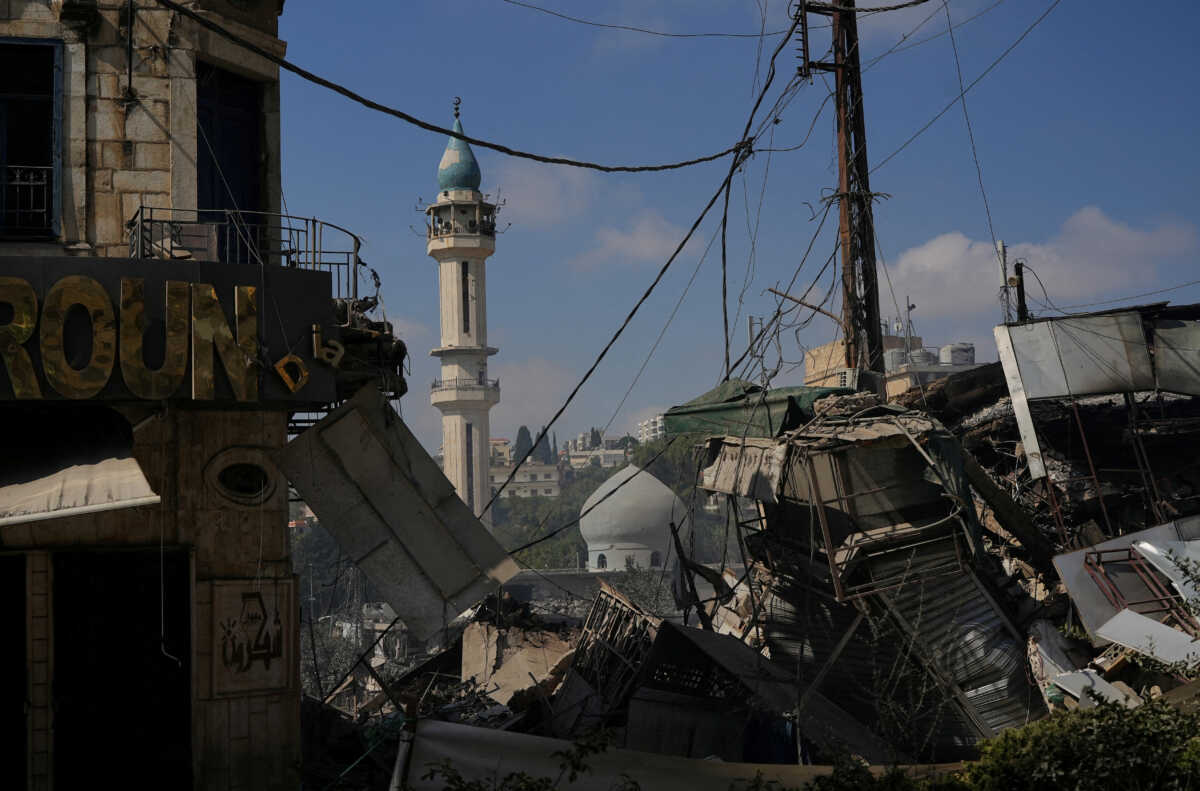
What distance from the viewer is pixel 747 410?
54.3 ft

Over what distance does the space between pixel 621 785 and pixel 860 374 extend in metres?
13.2

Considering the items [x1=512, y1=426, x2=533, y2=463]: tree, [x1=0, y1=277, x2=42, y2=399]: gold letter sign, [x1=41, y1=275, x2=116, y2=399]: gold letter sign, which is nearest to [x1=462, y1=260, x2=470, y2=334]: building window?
[x1=41, y1=275, x2=116, y2=399]: gold letter sign

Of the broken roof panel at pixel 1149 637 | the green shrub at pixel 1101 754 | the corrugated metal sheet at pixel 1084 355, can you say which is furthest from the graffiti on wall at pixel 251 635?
the corrugated metal sheet at pixel 1084 355

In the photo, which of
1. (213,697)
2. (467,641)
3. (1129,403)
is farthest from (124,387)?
(1129,403)

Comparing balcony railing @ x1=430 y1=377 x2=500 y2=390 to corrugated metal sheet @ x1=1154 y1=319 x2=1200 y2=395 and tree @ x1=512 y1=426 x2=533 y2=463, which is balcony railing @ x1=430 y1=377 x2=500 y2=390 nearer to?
corrugated metal sheet @ x1=1154 y1=319 x2=1200 y2=395

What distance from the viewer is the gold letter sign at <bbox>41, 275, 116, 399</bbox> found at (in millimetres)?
9562

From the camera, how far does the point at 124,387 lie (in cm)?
982

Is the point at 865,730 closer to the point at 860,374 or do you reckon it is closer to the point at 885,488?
the point at 885,488

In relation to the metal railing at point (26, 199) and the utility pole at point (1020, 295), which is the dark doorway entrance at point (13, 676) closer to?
the metal railing at point (26, 199)

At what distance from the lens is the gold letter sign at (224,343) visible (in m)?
9.91

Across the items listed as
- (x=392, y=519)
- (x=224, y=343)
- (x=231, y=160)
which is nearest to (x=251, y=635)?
(x=392, y=519)

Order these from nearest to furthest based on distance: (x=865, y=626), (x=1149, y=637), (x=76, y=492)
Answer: (x=76, y=492) → (x=1149, y=637) → (x=865, y=626)

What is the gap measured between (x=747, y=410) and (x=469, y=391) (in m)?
53.3

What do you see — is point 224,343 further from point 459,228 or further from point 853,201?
point 459,228
